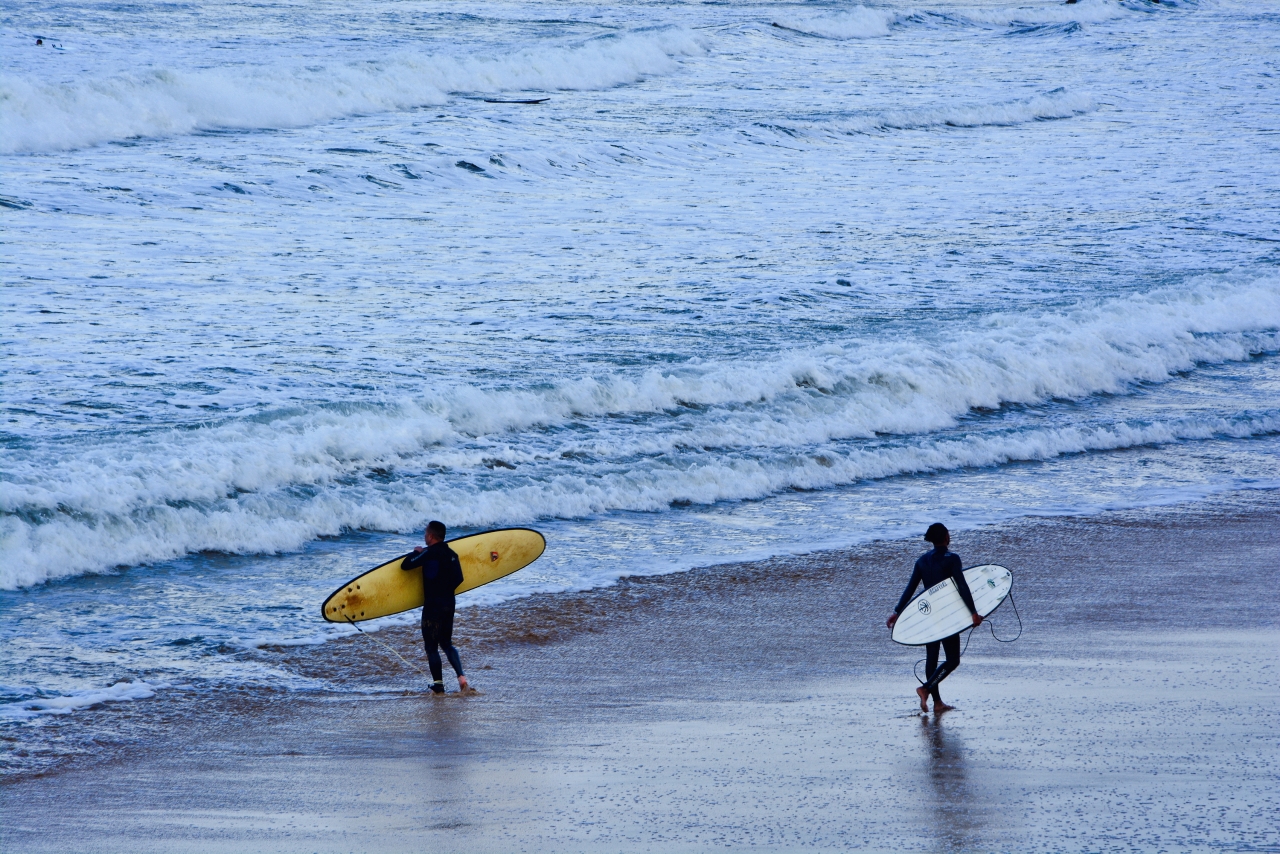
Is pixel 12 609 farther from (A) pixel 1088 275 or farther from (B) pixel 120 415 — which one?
(A) pixel 1088 275

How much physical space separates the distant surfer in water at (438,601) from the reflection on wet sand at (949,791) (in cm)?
281

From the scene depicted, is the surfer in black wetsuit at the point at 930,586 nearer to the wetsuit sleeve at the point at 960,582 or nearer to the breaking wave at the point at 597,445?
the wetsuit sleeve at the point at 960,582

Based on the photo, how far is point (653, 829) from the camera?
5535mm

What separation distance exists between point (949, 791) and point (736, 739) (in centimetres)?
122

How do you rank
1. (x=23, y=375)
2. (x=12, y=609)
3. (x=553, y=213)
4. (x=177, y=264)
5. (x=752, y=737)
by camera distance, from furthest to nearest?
(x=553, y=213), (x=177, y=264), (x=23, y=375), (x=12, y=609), (x=752, y=737)

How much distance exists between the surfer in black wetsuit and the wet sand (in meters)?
0.15

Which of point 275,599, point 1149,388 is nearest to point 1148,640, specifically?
point 275,599

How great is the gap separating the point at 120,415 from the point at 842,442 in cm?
736

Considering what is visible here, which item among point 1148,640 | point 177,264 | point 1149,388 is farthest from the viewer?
point 177,264

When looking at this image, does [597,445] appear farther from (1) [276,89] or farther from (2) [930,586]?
(1) [276,89]

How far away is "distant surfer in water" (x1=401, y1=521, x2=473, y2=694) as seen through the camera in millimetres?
7887

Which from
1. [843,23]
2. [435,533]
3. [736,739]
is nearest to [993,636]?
[736,739]

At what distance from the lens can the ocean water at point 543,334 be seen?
10.8m

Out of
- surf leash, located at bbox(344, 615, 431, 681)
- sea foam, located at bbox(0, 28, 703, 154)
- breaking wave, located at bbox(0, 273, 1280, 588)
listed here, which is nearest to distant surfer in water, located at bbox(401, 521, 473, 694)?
surf leash, located at bbox(344, 615, 431, 681)
